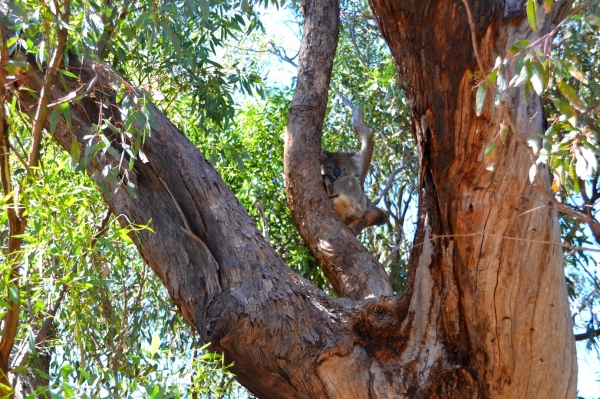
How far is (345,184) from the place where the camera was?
16.9 ft

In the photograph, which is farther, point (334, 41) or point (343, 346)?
point (334, 41)

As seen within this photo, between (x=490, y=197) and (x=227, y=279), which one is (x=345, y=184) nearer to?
(x=227, y=279)

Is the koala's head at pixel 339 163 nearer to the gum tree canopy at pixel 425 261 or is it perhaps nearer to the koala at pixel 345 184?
the koala at pixel 345 184

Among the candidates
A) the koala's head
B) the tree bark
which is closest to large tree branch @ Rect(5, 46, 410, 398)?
the tree bark

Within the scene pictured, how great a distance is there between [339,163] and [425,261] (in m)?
2.72

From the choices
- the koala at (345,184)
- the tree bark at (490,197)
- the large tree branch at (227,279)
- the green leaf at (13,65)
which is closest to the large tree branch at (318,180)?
the koala at (345,184)

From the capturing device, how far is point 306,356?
113 inches

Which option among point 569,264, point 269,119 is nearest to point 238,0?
point 269,119

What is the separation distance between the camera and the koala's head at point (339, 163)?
18.2ft

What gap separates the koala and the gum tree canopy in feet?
5.66

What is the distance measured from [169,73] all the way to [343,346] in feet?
9.61

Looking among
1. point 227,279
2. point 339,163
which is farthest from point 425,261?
point 339,163

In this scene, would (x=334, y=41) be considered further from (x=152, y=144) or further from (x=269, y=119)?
→ (x=152, y=144)

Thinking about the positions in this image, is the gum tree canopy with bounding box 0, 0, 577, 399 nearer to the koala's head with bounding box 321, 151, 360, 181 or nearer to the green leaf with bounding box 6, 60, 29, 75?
the green leaf with bounding box 6, 60, 29, 75
